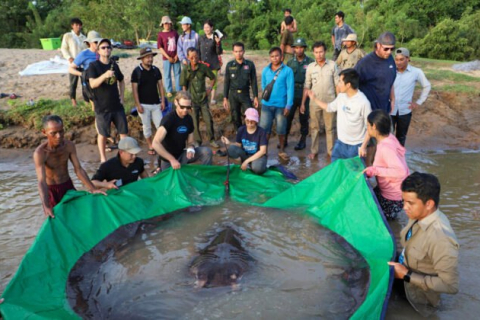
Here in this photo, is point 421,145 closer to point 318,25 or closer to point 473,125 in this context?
point 473,125

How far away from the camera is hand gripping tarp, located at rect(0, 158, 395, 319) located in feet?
10.4

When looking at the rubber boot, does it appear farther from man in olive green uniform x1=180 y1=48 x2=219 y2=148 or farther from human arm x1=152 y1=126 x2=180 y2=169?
human arm x1=152 y1=126 x2=180 y2=169

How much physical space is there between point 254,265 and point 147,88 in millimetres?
4108

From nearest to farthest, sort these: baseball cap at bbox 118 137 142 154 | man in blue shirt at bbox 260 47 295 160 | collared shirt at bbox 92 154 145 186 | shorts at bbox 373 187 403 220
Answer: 1. shorts at bbox 373 187 403 220
2. baseball cap at bbox 118 137 142 154
3. collared shirt at bbox 92 154 145 186
4. man in blue shirt at bbox 260 47 295 160

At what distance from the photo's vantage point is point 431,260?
314 cm

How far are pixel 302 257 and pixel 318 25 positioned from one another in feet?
59.3

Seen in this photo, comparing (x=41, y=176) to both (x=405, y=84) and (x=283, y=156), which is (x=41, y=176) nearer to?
(x=283, y=156)

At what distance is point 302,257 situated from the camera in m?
4.37

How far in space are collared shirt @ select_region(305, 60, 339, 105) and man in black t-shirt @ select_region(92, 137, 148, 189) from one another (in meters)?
3.42

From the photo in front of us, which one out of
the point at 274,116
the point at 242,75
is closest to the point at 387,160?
the point at 274,116

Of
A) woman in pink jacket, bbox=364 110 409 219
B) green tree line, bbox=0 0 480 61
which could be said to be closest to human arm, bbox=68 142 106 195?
woman in pink jacket, bbox=364 110 409 219

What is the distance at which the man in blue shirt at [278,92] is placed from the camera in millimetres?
7035

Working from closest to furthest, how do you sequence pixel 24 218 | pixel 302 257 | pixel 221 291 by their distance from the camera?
pixel 221 291, pixel 302 257, pixel 24 218

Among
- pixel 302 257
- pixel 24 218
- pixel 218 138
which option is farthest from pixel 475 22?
pixel 24 218
